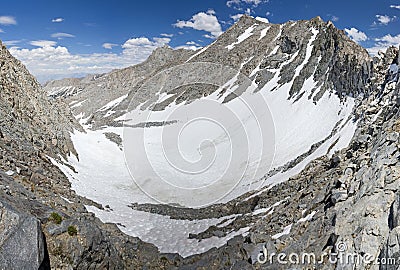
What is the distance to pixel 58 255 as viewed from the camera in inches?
487

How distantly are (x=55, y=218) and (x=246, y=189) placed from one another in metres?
19.6

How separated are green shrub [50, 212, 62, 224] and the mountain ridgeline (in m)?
0.04

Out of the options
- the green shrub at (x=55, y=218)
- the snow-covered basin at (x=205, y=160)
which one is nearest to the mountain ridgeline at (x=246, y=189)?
the green shrub at (x=55, y=218)

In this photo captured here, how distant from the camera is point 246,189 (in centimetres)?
3020

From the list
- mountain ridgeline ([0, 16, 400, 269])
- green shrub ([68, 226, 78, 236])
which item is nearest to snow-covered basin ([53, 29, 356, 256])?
mountain ridgeline ([0, 16, 400, 269])

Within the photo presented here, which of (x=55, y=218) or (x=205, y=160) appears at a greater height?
(x=205, y=160)

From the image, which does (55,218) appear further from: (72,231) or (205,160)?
(205,160)

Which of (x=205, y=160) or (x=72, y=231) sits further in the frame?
(x=205, y=160)

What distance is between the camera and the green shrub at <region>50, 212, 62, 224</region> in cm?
1348

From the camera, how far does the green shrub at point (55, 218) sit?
13477 mm

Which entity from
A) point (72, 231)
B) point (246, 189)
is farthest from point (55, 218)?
point (246, 189)

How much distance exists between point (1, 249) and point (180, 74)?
11120 centimetres

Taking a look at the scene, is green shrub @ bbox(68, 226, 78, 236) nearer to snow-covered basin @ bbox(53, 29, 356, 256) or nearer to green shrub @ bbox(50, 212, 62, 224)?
Answer: green shrub @ bbox(50, 212, 62, 224)

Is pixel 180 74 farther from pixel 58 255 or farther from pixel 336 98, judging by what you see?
pixel 58 255
